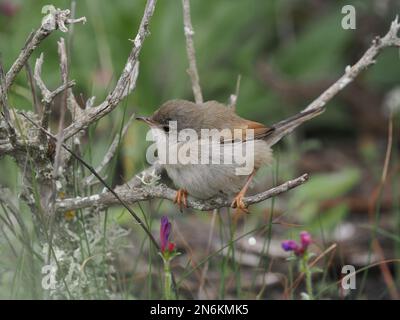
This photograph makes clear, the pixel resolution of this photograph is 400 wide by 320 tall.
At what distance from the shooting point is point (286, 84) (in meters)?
6.92

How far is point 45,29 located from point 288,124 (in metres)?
1.71

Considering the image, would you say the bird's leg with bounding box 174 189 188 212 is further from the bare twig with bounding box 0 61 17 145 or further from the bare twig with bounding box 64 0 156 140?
the bare twig with bounding box 0 61 17 145

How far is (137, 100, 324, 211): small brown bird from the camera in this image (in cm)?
383

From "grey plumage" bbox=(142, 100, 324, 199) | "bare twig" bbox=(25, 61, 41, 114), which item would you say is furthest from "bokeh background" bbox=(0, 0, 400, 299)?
"bare twig" bbox=(25, 61, 41, 114)

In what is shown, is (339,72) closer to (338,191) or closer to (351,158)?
(351,158)

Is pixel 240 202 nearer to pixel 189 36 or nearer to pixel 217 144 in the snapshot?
pixel 217 144

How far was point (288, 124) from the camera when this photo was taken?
4.45 metres

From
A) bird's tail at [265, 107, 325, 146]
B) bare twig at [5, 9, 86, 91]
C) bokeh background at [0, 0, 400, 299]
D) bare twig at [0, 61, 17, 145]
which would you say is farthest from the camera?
bokeh background at [0, 0, 400, 299]

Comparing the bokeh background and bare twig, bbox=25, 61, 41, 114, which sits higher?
the bokeh background

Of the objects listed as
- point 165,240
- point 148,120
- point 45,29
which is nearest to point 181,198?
point 148,120

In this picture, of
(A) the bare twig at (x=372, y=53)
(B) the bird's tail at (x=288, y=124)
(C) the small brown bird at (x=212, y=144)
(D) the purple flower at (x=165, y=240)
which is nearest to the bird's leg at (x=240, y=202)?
(C) the small brown bird at (x=212, y=144)

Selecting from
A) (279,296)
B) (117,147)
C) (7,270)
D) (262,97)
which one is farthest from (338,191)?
(7,270)

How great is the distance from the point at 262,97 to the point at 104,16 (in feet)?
5.14

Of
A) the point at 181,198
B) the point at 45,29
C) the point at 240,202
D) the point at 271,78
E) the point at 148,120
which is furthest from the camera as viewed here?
the point at 271,78
